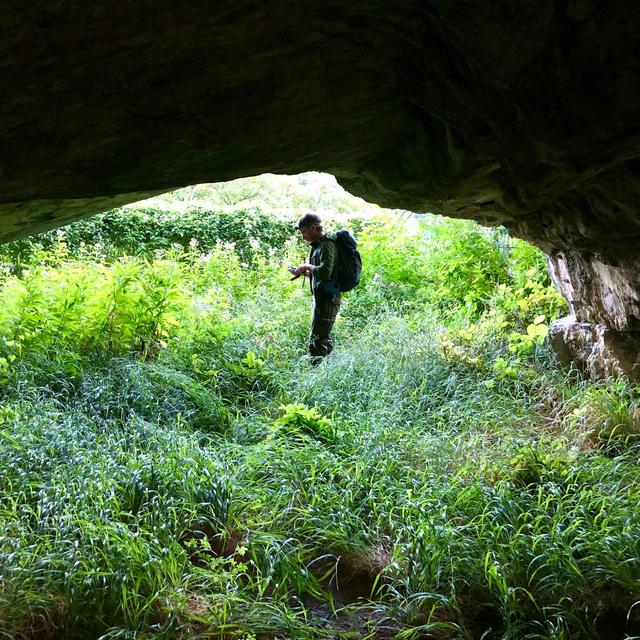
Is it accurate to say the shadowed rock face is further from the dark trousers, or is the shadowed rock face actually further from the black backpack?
the dark trousers

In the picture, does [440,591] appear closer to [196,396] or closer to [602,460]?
[602,460]

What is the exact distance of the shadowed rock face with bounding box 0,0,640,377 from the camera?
64.6 inches

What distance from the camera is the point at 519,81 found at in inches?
75.9

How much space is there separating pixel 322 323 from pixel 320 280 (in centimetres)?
57

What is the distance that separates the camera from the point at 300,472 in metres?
4.45

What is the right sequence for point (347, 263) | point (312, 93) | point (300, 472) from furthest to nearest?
point (347, 263) < point (300, 472) < point (312, 93)

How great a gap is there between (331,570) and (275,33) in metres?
2.96

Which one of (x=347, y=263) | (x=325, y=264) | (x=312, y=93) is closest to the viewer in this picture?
(x=312, y=93)

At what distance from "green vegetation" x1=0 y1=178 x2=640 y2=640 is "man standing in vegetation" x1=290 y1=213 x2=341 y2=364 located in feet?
1.26

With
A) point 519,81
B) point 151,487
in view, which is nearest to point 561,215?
point 519,81

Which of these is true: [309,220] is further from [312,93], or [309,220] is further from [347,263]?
[312,93]

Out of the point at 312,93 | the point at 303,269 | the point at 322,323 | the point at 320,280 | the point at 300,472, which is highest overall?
the point at 312,93

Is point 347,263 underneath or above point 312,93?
underneath

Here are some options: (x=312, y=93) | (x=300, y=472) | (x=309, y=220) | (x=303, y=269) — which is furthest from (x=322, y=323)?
(x=312, y=93)
